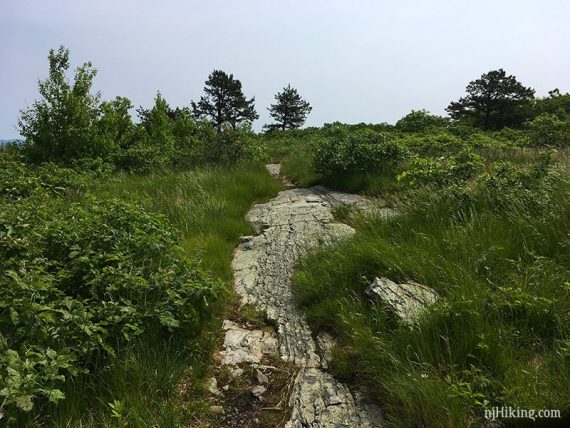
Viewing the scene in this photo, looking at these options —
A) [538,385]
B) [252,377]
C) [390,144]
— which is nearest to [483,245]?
[538,385]

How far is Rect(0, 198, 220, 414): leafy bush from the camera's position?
209cm

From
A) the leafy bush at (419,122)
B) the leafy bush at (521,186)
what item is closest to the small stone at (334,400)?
the leafy bush at (521,186)

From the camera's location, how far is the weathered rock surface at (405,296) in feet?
9.59

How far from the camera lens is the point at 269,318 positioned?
369cm

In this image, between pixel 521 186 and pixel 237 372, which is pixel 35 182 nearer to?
pixel 237 372

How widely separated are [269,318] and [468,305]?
178 centimetres

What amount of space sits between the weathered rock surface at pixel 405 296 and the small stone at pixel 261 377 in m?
1.10

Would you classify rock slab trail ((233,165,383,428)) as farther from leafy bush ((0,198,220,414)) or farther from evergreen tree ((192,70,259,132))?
evergreen tree ((192,70,259,132))

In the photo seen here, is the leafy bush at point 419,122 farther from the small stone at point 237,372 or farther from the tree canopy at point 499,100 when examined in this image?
the small stone at point 237,372

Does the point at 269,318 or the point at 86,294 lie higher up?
the point at 86,294

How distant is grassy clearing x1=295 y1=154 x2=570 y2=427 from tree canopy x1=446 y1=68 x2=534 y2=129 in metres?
35.9

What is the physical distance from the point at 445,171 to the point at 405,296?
3.66m

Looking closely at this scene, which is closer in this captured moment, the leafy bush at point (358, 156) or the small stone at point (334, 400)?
the small stone at point (334, 400)

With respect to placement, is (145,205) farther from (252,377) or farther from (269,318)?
(252,377)
